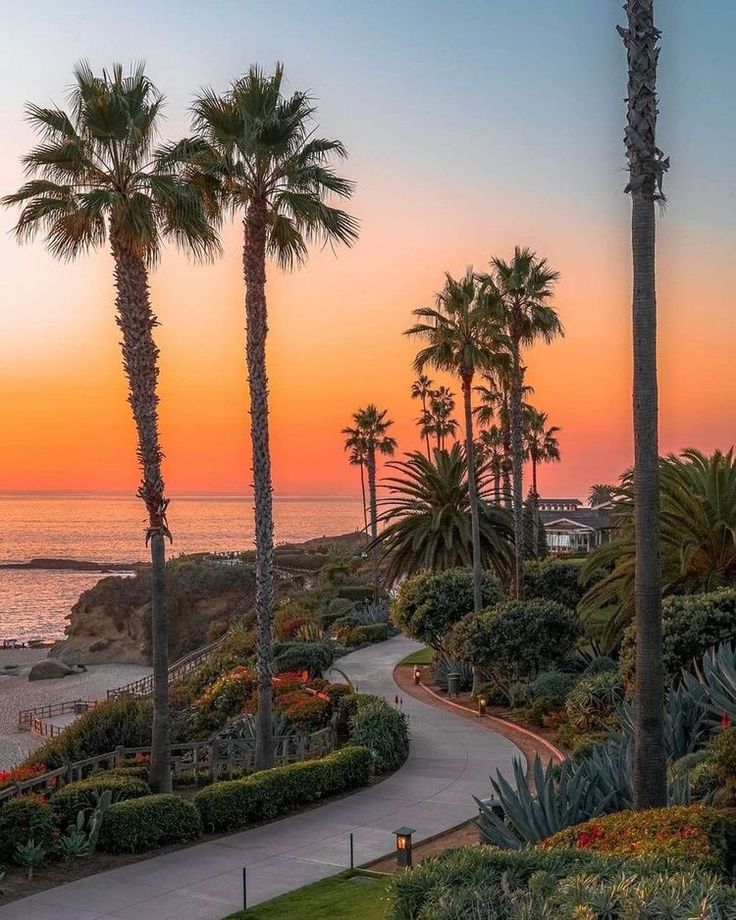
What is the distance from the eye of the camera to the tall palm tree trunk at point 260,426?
66.1 ft

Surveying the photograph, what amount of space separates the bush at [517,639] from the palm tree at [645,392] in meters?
15.2

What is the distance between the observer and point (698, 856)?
8.13m

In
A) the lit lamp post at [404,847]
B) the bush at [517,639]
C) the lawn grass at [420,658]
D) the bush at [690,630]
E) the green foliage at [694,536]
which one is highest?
the green foliage at [694,536]

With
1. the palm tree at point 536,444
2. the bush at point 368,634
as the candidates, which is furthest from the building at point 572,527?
the bush at point 368,634

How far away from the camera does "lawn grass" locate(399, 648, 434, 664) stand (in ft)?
124

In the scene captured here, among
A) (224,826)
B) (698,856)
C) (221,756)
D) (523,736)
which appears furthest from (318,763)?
(698,856)

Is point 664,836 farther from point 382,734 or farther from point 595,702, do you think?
point 595,702

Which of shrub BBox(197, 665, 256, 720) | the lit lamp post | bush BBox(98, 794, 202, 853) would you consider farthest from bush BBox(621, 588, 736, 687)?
shrub BBox(197, 665, 256, 720)

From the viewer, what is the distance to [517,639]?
88.0 feet

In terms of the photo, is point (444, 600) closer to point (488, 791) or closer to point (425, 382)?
point (488, 791)

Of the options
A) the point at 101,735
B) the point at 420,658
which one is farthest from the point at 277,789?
the point at 420,658

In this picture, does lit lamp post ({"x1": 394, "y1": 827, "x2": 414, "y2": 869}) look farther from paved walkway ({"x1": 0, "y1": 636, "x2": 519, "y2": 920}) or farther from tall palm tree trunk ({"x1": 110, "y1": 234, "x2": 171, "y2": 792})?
tall palm tree trunk ({"x1": 110, "y1": 234, "x2": 171, "y2": 792})

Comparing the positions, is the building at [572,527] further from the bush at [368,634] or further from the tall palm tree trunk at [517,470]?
the tall palm tree trunk at [517,470]

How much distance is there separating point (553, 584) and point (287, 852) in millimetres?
20641
